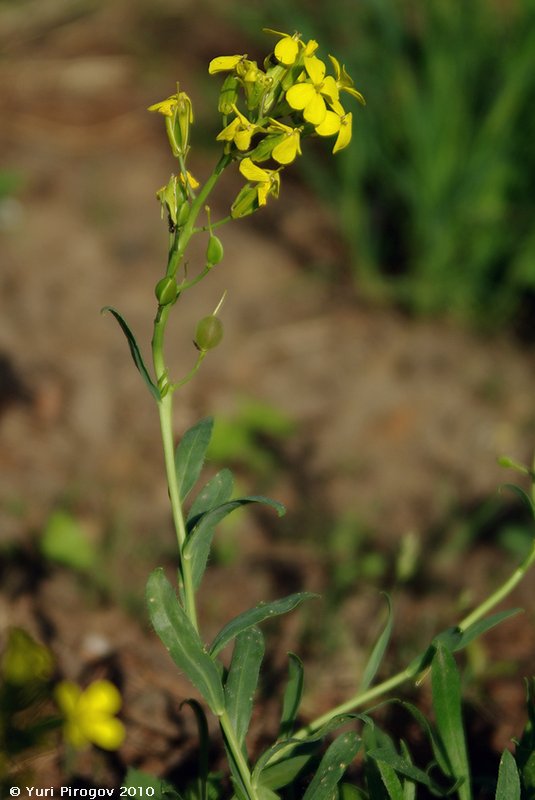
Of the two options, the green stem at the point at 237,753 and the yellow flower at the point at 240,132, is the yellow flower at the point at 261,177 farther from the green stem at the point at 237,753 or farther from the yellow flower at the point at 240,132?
the green stem at the point at 237,753

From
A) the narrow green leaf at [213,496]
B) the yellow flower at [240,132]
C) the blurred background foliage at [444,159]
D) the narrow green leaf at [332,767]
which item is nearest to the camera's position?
the yellow flower at [240,132]

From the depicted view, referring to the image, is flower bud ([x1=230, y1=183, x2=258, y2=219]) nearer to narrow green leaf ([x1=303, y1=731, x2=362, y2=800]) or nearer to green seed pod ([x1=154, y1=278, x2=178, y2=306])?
green seed pod ([x1=154, y1=278, x2=178, y2=306])

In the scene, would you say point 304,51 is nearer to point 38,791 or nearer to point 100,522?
point 38,791

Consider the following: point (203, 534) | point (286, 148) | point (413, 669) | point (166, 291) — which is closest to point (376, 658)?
point (413, 669)

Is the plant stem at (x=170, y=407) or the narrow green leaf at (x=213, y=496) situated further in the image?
the narrow green leaf at (x=213, y=496)

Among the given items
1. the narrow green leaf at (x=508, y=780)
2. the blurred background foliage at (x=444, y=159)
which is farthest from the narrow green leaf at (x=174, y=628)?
the blurred background foliage at (x=444, y=159)

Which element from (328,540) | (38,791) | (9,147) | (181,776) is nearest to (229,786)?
(181,776)
